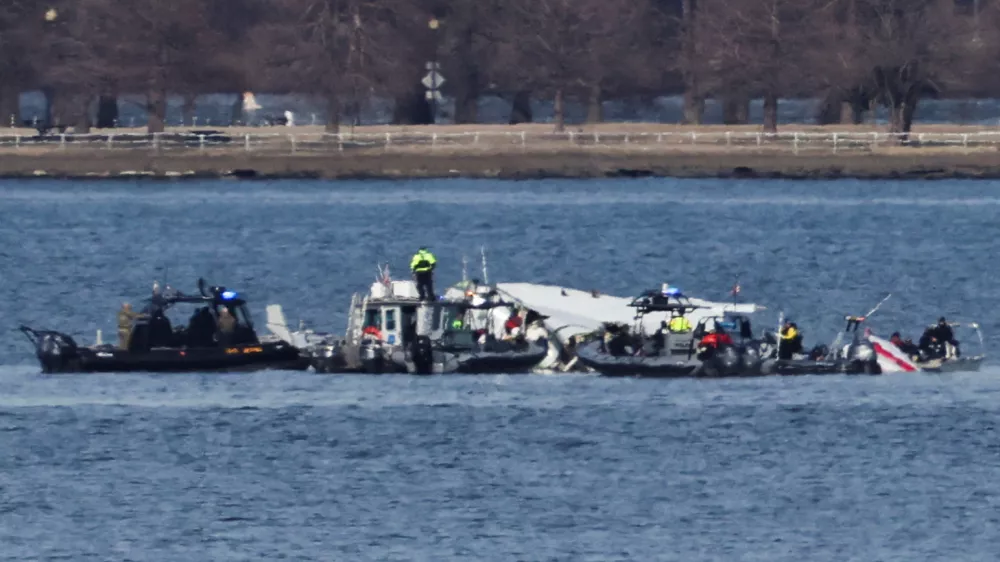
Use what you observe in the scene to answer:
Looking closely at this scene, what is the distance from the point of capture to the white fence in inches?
4638

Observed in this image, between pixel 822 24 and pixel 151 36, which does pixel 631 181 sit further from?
pixel 151 36

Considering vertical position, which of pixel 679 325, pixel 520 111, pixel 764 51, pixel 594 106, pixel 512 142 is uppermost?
pixel 764 51

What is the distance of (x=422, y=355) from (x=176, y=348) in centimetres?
487

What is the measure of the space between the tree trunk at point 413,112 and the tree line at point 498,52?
2.60ft

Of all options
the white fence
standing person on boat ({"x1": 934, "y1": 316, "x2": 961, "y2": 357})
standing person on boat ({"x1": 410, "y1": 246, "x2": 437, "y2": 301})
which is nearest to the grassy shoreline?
the white fence

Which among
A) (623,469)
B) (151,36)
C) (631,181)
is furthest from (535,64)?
(623,469)

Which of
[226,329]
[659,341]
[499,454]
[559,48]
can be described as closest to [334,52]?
[559,48]

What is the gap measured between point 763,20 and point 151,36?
30302mm

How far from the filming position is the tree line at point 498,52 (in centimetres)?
12506

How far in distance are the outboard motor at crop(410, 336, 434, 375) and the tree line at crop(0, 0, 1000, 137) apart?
2918 inches

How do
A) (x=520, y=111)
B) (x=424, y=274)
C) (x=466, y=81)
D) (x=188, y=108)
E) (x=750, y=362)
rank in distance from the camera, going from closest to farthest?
(x=750, y=362) < (x=424, y=274) < (x=188, y=108) < (x=466, y=81) < (x=520, y=111)

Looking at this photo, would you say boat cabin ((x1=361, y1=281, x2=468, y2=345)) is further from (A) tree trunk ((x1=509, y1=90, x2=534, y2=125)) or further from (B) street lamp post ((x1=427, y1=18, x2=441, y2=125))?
(A) tree trunk ((x1=509, y1=90, x2=534, y2=125))

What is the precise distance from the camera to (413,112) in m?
143

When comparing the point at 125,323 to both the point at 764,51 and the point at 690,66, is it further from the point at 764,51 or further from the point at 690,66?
the point at 690,66
